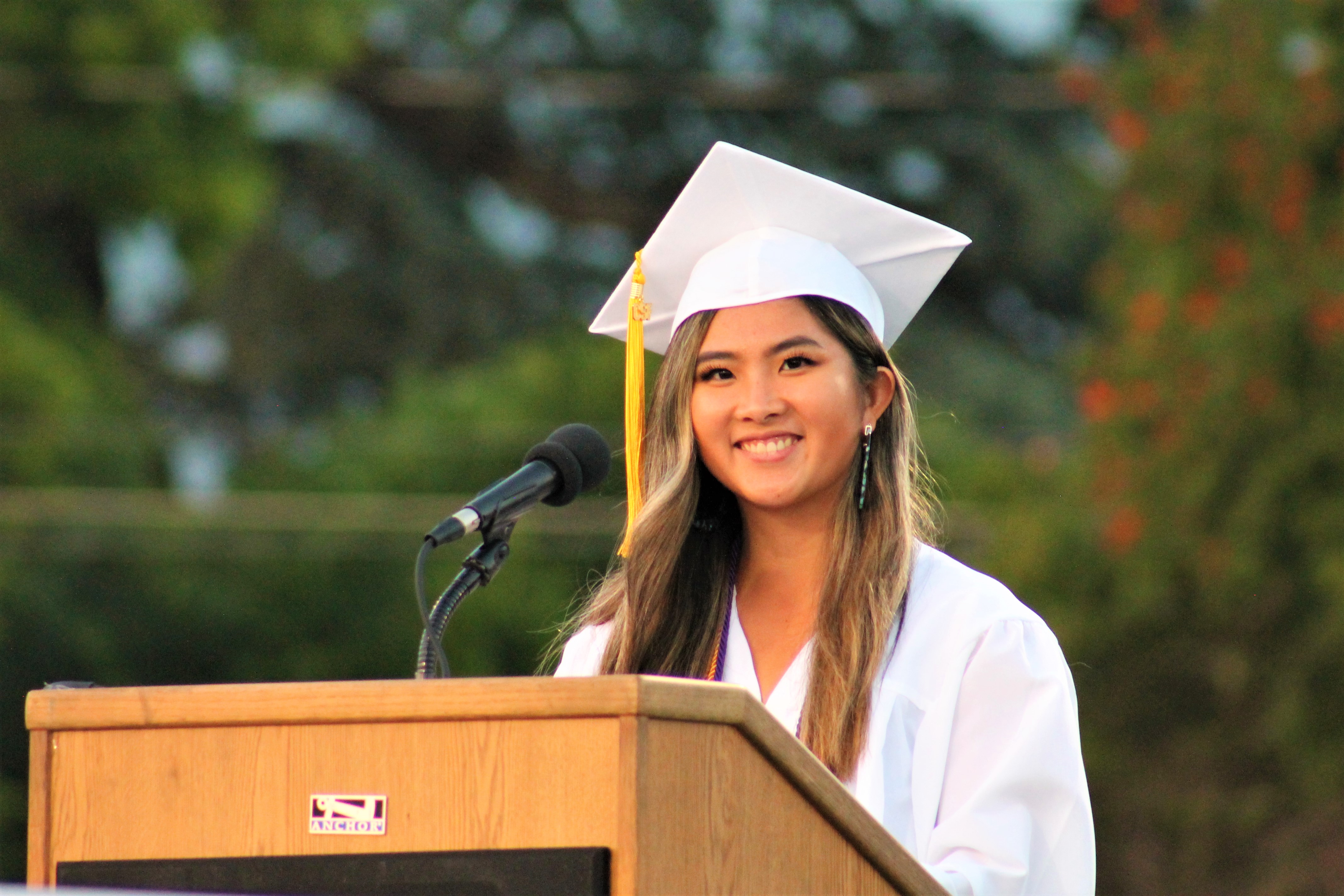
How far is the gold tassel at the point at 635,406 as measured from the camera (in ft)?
10.8

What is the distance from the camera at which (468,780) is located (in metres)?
1.99

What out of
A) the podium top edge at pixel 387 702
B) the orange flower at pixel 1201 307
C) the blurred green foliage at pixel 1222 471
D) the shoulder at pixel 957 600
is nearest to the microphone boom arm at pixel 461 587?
Answer: the podium top edge at pixel 387 702

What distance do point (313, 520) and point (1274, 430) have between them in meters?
10.1

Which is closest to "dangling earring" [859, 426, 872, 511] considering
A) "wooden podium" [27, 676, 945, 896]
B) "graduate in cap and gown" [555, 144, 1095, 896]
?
"graduate in cap and gown" [555, 144, 1095, 896]

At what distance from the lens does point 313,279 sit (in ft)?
69.7

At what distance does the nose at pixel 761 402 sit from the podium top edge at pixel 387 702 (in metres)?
1.09

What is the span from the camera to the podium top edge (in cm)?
193

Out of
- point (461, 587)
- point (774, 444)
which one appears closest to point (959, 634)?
point (774, 444)

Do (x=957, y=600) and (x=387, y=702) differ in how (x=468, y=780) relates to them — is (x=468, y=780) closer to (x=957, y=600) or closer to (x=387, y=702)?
(x=387, y=702)

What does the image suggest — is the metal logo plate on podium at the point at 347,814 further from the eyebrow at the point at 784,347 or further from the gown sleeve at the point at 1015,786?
the eyebrow at the point at 784,347

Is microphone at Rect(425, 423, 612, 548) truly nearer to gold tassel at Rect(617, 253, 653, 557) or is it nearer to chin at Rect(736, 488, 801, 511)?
chin at Rect(736, 488, 801, 511)

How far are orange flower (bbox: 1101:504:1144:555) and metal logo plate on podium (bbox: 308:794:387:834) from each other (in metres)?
6.72

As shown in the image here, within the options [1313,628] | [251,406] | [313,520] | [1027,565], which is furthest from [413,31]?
[1313,628]

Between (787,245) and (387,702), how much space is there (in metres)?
1.38
